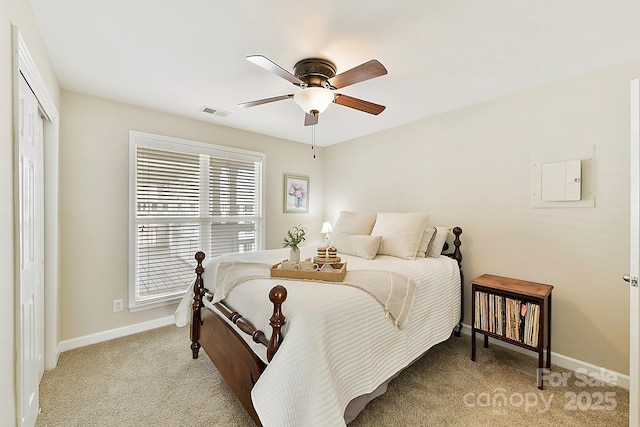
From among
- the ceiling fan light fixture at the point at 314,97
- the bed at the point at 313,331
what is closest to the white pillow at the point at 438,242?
the bed at the point at 313,331

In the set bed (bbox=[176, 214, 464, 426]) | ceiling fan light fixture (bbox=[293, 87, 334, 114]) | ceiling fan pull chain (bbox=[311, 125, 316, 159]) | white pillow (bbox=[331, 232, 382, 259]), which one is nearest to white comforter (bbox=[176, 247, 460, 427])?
bed (bbox=[176, 214, 464, 426])

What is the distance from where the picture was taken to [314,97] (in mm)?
1995

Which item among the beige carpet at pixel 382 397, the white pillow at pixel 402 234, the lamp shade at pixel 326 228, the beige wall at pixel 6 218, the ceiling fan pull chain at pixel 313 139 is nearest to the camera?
the beige wall at pixel 6 218

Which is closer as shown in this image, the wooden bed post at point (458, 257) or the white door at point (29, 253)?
the white door at point (29, 253)

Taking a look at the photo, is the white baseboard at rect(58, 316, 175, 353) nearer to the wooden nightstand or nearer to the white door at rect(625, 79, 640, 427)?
the wooden nightstand

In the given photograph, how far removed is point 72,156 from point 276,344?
2.76 m

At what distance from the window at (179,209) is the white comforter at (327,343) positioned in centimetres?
132

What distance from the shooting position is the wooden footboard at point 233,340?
1432mm

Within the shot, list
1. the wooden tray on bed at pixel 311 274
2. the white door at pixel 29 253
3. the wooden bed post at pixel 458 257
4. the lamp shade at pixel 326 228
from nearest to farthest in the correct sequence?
the white door at pixel 29 253 < the wooden tray on bed at pixel 311 274 < the wooden bed post at pixel 458 257 < the lamp shade at pixel 326 228

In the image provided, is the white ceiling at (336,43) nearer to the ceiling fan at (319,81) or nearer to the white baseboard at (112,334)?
the ceiling fan at (319,81)

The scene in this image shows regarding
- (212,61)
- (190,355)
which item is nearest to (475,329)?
(190,355)

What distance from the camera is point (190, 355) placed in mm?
2543

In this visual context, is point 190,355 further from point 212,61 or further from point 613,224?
point 613,224

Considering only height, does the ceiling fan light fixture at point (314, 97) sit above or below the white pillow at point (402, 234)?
above
